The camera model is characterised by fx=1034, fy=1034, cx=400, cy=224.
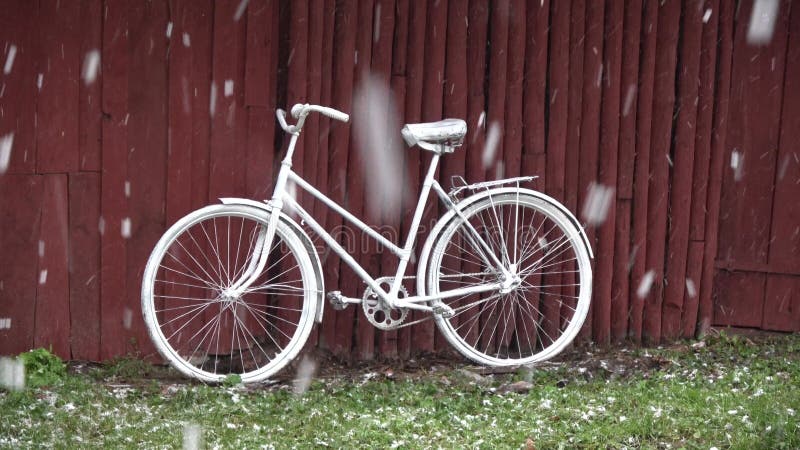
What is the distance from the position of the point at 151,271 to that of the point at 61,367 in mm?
818

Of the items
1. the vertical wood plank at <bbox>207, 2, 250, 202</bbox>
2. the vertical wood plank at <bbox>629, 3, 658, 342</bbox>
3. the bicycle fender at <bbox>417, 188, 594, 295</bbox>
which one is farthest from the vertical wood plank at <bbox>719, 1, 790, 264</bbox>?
the vertical wood plank at <bbox>207, 2, 250, 202</bbox>

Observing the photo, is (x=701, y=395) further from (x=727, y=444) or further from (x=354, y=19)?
(x=354, y=19)

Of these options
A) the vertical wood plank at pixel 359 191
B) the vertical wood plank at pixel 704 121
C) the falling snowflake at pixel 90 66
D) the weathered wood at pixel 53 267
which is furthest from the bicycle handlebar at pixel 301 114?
the vertical wood plank at pixel 704 121

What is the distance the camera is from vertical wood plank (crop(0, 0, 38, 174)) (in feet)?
18.4

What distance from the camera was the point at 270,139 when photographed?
602cm

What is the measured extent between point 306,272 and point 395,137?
43.6 inches

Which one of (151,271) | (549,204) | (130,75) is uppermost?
(130,75)

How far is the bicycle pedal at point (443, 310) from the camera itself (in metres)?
5.97

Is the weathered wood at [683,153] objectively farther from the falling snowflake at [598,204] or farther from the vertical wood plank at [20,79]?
the vertical wood plank at [20,79]

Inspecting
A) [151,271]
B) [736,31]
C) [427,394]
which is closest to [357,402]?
[427,394]

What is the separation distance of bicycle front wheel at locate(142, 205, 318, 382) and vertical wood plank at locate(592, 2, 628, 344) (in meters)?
1.98

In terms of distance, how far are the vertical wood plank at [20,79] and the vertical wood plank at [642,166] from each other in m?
3.71

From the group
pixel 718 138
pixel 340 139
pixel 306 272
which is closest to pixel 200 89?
pixel 340 139

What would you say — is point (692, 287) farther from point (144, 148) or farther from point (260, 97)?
point (144, 148)
